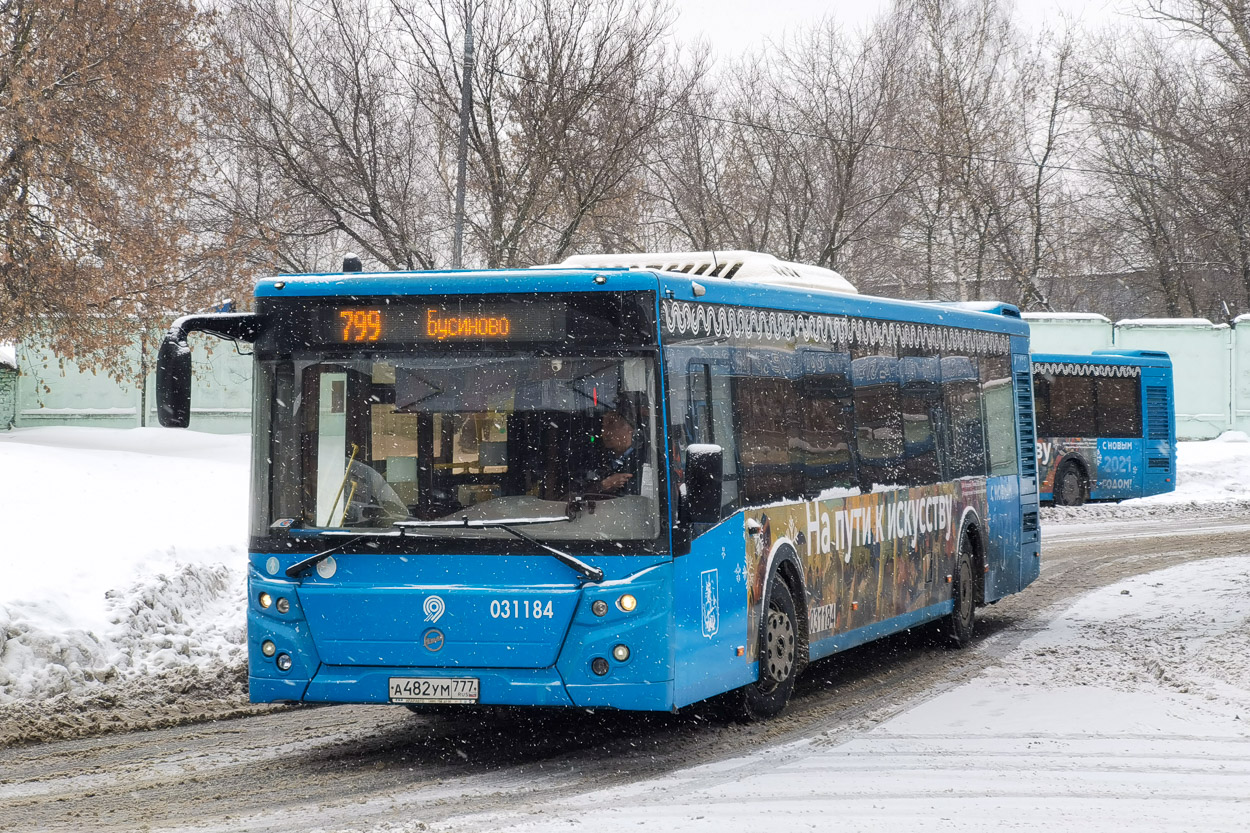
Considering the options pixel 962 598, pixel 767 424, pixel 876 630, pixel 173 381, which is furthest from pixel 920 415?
pixel 173 381

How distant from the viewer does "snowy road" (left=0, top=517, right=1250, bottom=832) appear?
22.7 ft

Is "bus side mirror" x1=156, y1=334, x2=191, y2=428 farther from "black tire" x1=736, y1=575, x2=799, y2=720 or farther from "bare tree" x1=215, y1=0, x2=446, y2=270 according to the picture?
"bare tree" x1=215, y1=0, x2=446, y2=270

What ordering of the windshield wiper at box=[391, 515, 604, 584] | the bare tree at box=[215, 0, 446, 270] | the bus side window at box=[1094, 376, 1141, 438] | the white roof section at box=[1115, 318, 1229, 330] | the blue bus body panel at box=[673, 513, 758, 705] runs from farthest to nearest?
the white roof section at box=[1115, 318, 1229, 330] < the bus side window at box=[1094, 376, 1141, 438] < the bare tree at box=[215, 0, 446, 270] < the blue bus body panel at box=[673, 513, 758, 705] < the windshield wiper at box=[391, 515, 604, 584]

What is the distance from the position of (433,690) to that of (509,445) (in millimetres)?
1336

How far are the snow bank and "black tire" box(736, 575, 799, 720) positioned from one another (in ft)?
→ 13.4

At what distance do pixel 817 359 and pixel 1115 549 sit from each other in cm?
1310

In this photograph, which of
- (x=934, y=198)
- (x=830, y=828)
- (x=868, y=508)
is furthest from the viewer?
(x=934, y=198)

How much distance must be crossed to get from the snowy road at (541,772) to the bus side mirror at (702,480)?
1.34 m

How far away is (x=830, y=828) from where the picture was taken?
6.64m

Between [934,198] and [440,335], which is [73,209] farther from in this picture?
[934,198]

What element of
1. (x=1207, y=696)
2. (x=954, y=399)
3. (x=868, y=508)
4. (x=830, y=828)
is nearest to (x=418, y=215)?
(x=954, y=399)

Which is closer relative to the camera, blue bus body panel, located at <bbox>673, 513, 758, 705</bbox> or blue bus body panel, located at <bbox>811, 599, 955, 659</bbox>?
blue bus body panel, located at <bbox>673, 513, 758, 705</bbox>

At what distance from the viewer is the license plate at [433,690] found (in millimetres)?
8211

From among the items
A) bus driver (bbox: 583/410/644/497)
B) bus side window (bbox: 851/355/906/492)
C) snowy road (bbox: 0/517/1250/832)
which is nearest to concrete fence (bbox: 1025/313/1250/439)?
bus side window (bbox: 851/355/906/492)
